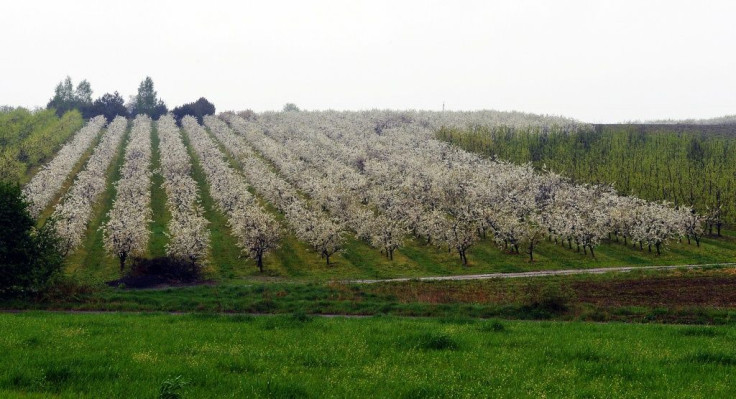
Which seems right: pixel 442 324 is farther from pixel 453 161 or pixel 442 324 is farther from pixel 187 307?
pixel 453 161

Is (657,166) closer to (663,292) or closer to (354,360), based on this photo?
(663,292)

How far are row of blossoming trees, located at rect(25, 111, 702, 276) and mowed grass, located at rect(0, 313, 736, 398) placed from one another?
61655 mm

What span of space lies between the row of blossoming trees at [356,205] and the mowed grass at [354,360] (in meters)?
61.7

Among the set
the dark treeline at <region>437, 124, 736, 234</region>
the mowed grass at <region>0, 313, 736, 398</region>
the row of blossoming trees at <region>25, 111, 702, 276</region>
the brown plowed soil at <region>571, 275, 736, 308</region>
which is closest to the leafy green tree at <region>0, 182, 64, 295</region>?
the mowed grass at <region>0, 313, 736, 398</region>

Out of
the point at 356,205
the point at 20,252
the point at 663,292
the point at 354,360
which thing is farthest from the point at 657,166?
the point at 354,360

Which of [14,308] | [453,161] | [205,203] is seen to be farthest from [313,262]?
[453,161]

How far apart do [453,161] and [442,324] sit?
148 metres

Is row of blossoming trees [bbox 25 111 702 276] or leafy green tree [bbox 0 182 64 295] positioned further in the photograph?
row of blossoming trees [bbox 25 111 702 276]

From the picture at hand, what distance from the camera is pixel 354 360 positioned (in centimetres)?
1628

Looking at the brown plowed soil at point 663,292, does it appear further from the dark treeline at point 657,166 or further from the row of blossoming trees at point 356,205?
the dark treeline at point 657,166

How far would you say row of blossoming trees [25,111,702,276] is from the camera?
90.6 metres

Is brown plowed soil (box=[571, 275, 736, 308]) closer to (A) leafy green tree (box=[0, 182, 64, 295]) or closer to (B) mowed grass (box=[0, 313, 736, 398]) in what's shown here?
(B) mowed grass (box=[0, 313, 736, 398])

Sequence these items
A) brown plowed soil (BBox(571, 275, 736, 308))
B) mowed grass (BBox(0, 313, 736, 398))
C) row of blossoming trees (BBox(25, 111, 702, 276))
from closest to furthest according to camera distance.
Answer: mowed grass (BBox(0, 313, 736, 398))
brown plowed soil (BBox(571, 275, 736, 308))
row of blossoming trees (BBox(25, 111, 702, 276))

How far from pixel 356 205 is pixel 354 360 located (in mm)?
105994
